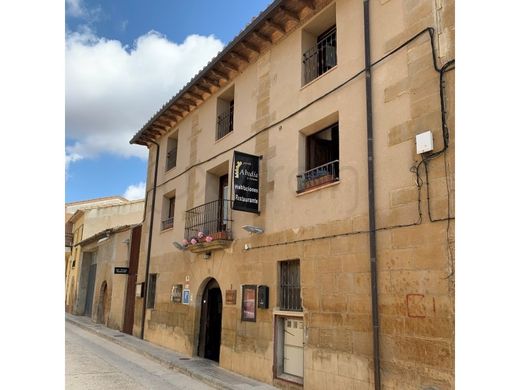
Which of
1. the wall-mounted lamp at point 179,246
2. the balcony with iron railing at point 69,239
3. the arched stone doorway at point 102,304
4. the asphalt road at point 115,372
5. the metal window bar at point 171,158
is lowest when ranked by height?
the asphalt road at point 115,372

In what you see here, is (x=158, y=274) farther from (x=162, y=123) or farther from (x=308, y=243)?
(x=308, y=243)

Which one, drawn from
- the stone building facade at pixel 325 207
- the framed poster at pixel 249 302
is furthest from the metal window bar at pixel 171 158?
the framed poster at pixel 249 302

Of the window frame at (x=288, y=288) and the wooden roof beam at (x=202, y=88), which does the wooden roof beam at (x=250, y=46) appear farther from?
the window frame at (x=288, y=288)

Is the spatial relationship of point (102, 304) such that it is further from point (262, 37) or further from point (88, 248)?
point (262, 37)

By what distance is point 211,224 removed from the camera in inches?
416

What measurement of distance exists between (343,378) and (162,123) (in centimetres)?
1023

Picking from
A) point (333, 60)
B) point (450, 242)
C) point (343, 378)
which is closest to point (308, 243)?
point (343, 378)

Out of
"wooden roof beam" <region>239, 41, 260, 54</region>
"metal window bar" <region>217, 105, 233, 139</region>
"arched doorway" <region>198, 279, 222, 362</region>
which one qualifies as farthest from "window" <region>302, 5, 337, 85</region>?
"arched doorway" <region>198, 279, 222, 362</region>

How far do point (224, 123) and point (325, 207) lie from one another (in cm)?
507

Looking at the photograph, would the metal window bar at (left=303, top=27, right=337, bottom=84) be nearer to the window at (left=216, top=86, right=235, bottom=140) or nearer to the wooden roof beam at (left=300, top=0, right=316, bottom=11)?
the wooden roof beam at (left=300, top=0, right=316, bottom=11)

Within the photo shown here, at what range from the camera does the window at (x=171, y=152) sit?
14.0 meters

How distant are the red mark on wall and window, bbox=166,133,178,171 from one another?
31.7ft

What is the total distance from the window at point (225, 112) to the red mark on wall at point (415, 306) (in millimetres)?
6783

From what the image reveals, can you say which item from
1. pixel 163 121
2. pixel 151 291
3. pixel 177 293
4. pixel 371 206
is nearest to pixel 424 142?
pixel 371 206
